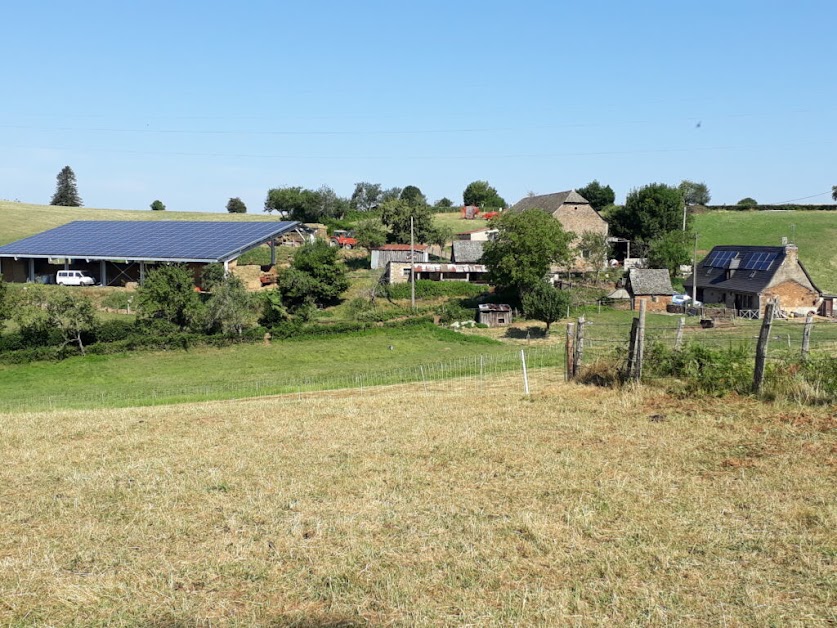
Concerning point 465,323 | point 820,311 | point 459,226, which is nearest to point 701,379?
point 465,323

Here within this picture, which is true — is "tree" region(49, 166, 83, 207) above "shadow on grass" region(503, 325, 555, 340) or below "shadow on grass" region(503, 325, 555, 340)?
above

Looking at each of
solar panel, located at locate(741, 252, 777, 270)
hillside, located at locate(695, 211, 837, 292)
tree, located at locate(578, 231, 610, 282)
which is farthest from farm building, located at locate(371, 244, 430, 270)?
hillside, located at locate(695, 211, 837, 292)

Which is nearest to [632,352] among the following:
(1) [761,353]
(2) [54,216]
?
(1) [761,353]

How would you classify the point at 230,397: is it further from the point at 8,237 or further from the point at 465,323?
the point at 8,237

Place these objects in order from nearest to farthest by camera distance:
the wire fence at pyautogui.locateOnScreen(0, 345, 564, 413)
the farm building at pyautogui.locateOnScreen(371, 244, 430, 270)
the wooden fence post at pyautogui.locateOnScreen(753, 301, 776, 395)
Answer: the wooden fence post at pyautogui.locateOnScreen(753, 301, 776, 395)
the wire fence at pyautogui.locateOnScreen(0, 345, 564, 413)
the farm building at pyautogui.locateOnScreen(371, 244, 430, 270)

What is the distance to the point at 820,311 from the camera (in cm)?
4972

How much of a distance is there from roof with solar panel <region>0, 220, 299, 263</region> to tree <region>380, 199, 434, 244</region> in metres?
11.8

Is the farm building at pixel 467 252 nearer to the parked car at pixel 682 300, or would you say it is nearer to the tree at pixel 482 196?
the parked car at pixel 682 300

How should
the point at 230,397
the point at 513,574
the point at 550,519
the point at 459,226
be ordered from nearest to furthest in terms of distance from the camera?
the point at 513,574 → the point at 550,519 → the point at 230,397 → the point at 459,226

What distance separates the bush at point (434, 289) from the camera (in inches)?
2053

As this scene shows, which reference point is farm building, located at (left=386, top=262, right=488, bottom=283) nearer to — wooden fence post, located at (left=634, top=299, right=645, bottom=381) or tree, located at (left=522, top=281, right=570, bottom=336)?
tree, located at (left=522, top=281, right=570, bottom=336)

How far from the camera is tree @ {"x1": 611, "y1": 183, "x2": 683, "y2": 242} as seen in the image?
244 feet

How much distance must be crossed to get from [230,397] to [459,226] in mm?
68746

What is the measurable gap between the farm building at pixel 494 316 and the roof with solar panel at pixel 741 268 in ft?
54.8
